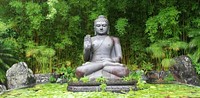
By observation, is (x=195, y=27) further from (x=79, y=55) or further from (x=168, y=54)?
(x=79, y=55)

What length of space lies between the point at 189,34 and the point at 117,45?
2.27 meters

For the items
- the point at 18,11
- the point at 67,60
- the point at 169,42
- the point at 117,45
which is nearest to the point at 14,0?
the point at 18,11

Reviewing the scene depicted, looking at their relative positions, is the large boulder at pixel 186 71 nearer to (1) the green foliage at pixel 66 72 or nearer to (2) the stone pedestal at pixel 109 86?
(2) the stone pedestal at pixel 109 86

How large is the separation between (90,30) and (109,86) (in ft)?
12.1

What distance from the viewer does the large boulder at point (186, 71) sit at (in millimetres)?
8180

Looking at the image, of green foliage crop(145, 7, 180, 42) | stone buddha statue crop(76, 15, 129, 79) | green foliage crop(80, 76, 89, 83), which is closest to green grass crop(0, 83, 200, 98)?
green foliage crop(80, 76, 89, 83)

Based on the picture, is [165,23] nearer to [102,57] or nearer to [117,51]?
[117,51]

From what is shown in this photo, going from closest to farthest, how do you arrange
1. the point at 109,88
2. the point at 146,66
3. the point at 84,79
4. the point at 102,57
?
the point at 109,88
the point at 84,79
the point at 102,57
the point at 146,66

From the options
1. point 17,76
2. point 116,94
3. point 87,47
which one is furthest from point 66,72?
point 116,94

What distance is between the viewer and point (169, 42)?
8.83 metres

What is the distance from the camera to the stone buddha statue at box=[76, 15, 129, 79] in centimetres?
720

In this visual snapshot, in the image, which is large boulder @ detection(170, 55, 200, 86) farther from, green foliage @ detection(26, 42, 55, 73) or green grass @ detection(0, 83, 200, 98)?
green foliage @ detection(26, 42, 55, 73)

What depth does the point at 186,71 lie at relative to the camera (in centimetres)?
820

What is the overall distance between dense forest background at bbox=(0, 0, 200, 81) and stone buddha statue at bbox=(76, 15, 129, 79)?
118cm
